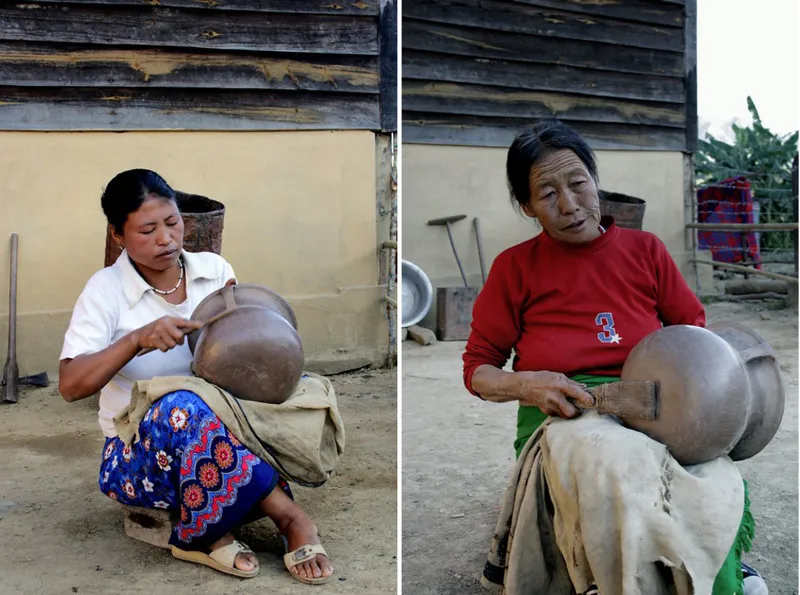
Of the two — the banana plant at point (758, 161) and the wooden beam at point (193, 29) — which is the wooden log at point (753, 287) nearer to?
the banana plant at point (758, 161)

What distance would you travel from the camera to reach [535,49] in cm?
763

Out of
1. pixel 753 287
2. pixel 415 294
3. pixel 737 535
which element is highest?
pixel 753 287

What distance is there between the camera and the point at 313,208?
5465 mm

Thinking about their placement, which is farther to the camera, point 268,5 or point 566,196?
point 268,5

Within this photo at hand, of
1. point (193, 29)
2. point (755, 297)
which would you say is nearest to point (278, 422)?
point (193, 29)

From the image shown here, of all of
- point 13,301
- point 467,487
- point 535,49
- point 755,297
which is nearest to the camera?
point 467,487

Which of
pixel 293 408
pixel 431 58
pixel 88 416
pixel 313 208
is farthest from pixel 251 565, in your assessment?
pixel 431 58

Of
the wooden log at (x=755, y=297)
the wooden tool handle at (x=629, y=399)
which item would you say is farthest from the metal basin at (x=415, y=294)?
the wooden tool handle at (x=629, y=399)

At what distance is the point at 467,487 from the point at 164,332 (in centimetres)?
140

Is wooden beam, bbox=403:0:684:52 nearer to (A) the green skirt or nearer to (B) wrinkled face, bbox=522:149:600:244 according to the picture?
(B) wrinkled face, bbox=522:149:600:244

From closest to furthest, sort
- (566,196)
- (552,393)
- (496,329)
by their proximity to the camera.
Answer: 1. (552,393)
2. (566,196)
3. (496,329)

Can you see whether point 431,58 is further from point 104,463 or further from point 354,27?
point 104,463

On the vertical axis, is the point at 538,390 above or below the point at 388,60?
below

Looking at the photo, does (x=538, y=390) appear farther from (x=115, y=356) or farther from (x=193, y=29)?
(x=193, y=29)
